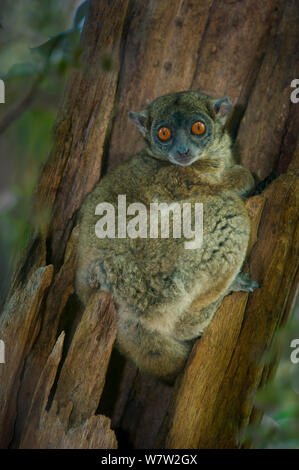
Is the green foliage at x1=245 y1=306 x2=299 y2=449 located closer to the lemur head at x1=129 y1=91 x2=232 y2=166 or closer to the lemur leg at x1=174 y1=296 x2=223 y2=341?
the lemur leg at x1=174 y1=296 x2=223 y2=341

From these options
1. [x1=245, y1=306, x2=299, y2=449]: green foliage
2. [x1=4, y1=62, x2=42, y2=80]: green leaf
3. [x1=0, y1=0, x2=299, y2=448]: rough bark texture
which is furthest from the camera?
[x1=4, y1=62, x2=42, y2=80]: green leaf

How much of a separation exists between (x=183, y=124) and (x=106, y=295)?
3.50ft

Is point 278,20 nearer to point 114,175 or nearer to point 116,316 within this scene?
point 114,175

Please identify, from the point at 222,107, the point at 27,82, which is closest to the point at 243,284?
the point at 222,107

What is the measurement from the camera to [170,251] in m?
2.35

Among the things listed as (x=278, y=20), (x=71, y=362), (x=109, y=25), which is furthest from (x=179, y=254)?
(x=278, y=20)

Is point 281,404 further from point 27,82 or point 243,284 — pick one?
point 27,82

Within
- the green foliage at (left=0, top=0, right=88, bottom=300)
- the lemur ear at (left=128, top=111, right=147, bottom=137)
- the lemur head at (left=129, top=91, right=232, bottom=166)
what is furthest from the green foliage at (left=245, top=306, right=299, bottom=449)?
the green foliage at (left=0, top=0, right=88, bottom=300)

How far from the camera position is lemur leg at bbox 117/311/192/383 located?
2365 millimetres

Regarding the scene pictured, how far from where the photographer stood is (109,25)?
8.46ft

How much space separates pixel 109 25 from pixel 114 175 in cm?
90

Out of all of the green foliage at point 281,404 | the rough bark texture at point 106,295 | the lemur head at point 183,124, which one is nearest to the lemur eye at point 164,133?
the lemur head at point 183,124

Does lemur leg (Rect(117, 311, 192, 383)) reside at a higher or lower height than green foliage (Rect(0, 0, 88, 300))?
lower

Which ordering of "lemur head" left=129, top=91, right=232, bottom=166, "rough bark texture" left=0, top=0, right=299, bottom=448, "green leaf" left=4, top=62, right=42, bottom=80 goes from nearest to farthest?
1. "rough bark texture" left=0, top=0, right=299, bottom=448
2. "lemur head" left=129, top=91, right=232, bottom=166
3. "green leaf" left=4, top=62, right=42, bottom=80
